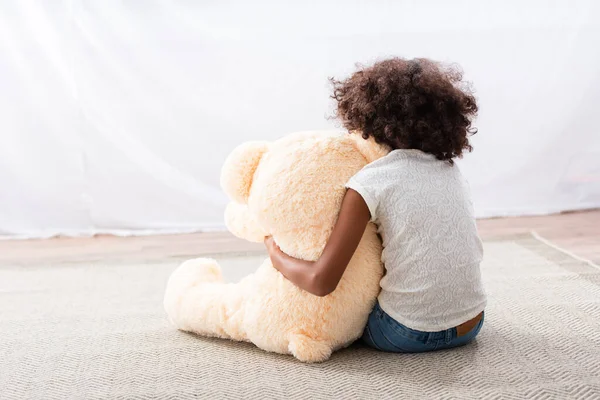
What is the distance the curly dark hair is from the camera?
126cm

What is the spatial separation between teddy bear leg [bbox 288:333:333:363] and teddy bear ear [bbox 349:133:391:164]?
1.17 feet

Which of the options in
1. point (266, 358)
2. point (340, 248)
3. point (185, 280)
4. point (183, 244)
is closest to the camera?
point (340, 248)

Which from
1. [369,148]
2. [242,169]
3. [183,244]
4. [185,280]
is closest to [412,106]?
[369,148]

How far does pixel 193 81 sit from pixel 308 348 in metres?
1.49

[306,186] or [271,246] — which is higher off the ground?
[306,186]

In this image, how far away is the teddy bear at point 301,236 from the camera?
128 cm

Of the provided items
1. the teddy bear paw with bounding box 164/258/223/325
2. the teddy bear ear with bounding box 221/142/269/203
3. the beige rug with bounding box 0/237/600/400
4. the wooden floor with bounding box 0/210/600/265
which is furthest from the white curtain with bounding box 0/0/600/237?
the teddy bear ear with bounding box 221/142/269/203

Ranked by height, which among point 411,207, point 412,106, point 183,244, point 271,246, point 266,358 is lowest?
point 183,244

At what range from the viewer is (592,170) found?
2799 mm

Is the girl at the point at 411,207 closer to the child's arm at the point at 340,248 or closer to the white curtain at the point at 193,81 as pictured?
the child's arm at the point at 340,248

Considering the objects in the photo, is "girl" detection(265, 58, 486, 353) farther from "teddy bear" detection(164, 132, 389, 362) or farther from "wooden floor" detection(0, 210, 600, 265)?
"wooden floor" detection(0, 210, 600, 265)

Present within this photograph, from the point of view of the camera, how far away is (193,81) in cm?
255

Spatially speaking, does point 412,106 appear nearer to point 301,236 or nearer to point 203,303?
point 301,236

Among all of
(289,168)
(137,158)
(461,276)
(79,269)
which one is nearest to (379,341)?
(461,276)
